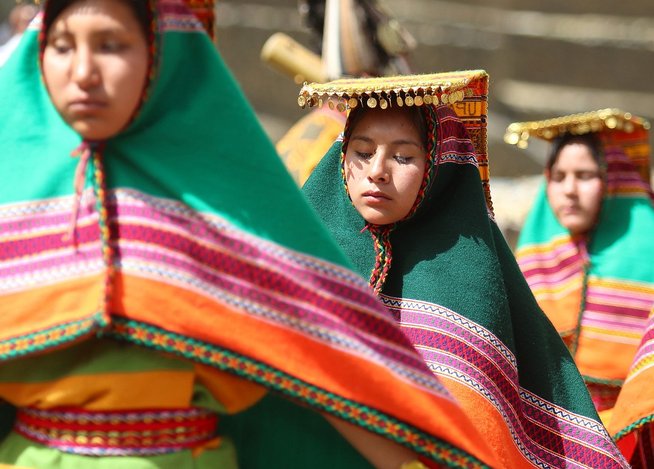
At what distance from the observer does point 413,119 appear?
12.6 feet

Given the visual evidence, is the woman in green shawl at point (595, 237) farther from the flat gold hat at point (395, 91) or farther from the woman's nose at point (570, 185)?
the flat gold hat at point (395, 91)

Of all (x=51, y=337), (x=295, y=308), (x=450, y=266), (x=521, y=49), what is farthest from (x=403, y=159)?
(x=521, y=49)

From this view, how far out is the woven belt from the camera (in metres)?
2.71

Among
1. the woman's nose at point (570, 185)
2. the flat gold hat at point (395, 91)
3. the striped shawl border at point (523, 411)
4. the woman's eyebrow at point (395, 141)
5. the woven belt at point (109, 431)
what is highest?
the woman's nose at point (570, 185)

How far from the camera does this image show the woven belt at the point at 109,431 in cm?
271

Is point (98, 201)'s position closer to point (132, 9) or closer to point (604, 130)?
point (132, 9)

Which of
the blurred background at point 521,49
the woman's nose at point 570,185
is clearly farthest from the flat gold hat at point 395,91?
the blurred background at point 521,49

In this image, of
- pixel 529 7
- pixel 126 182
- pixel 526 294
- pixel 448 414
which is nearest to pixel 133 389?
pixel 126 182

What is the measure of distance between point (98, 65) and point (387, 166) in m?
1.27

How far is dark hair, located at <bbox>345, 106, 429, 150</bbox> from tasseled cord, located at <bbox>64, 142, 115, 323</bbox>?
1.29 m

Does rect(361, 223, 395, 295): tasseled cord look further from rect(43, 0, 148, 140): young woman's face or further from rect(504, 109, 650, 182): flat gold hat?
rect(504, 109, 650, 182): flat gold hat

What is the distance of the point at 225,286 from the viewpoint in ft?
9.00

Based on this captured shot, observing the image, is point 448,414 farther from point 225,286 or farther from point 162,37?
point 162,37

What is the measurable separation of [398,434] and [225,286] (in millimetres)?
502
